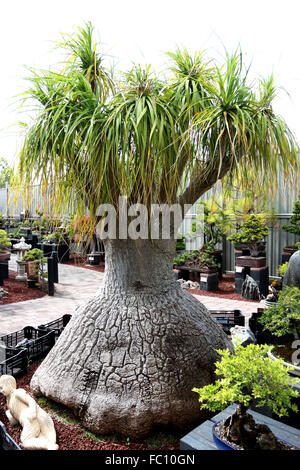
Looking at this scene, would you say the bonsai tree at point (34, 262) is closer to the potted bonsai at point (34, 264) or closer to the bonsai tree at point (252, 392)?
the potted bonsai at point (34, 264)

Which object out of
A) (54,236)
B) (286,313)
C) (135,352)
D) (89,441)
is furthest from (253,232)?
(89,441)

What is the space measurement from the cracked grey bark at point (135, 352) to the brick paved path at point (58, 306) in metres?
3.39

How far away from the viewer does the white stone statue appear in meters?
2.58

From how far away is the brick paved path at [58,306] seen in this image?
265 inches

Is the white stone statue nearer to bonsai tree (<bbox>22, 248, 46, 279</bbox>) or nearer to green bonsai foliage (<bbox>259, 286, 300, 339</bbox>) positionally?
green bonsai foliage (<bbox>259, 286, 300, 339</bbox>)

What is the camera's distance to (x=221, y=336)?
3514 mm

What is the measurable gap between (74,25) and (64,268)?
11.2 metres

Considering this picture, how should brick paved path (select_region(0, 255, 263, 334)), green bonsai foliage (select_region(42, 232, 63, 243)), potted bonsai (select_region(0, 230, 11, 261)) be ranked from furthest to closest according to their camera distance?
potted bonsai (select_region(0, 230, 11, 261)) < brick paved path (select_region(0, 255, 263, 334)) < green bonsai foliage (select_region(42, 232, 63, 243))

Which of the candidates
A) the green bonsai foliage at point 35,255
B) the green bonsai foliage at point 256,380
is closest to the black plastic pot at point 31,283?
the green bonsai foliage at point 35,255

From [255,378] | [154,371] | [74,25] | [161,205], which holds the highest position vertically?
[74,25]

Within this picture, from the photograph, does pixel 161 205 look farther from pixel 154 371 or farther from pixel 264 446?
pixel 264 446

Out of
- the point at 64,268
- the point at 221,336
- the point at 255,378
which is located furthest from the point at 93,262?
the point at 255,378

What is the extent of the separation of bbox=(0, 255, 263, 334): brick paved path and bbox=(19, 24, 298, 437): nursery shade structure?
3587mm

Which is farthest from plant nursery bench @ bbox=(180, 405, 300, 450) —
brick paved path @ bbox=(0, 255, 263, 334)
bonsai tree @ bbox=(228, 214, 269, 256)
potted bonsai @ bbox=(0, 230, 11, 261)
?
potted bonsai @ bbox=(0, 230, 11, 261)
